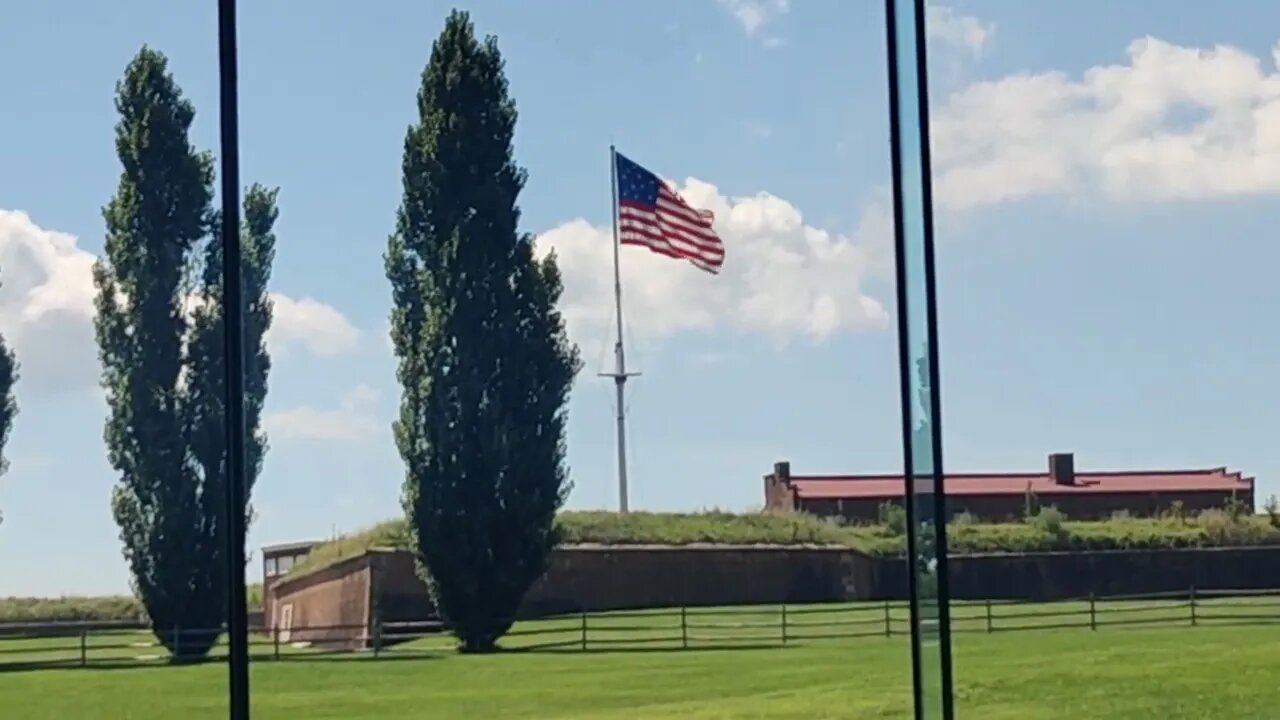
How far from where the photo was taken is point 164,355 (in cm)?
620

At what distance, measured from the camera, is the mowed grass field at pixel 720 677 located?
6516mm

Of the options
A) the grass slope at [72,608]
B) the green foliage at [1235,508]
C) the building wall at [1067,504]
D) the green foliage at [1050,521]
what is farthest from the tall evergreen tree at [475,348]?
the green foliage at [1235,508]

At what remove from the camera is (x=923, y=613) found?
2615 mm

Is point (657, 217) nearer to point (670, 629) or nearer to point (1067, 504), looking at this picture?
point (670, 629)

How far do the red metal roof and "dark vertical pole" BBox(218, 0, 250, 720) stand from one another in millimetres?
3251

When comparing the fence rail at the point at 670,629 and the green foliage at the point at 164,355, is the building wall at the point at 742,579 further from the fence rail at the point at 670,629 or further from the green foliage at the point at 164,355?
the green foliage at the point at 164,355

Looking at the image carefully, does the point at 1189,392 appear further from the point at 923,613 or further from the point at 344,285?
the point at 923,613

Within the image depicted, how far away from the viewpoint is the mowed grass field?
6516 mm

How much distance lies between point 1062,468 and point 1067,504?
1.83 metres

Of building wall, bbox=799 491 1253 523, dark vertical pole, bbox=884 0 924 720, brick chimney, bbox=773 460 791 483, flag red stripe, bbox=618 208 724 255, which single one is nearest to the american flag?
flag red stripe, bbox=618 208 724 255

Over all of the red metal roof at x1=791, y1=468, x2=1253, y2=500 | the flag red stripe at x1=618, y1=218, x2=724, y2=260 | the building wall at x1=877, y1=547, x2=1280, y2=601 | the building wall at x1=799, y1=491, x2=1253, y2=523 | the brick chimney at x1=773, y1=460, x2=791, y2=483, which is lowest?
the building wall at x1=877, y1=547, x2=1280, y2=601

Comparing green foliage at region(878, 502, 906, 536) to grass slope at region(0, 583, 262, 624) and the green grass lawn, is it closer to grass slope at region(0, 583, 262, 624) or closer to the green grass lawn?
the green grass lawn

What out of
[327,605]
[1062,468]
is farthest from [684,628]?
[1062,468]

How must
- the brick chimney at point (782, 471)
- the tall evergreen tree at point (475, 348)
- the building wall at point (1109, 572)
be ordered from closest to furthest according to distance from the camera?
the brick chimney at point (782, 471), the tall evergreen tree at point (475, 348), the building wall at point (1109, 572)
